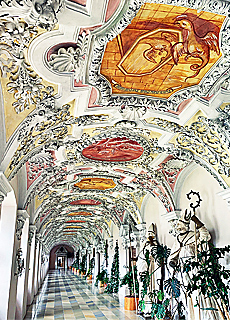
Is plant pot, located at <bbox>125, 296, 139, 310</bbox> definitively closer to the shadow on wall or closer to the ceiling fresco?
the ceiling fresco

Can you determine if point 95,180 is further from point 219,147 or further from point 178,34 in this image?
point 178,34

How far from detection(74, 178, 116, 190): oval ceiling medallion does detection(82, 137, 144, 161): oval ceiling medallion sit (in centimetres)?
271

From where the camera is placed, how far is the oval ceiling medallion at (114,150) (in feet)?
25.0

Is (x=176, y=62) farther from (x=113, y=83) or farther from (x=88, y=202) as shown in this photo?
(x=88, y=202)

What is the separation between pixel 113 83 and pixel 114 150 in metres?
3.43

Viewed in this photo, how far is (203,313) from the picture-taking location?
635 cm

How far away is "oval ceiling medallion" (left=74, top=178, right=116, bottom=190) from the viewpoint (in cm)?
1170

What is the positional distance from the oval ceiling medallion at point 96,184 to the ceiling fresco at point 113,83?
320 cm

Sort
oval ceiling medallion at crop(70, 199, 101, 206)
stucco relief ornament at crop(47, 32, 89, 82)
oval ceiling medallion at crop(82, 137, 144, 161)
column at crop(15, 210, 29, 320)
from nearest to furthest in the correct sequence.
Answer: stucco relief ornament at crop(47, 32, 89, 82), oval ceiling medallion at crop(82, 137, 144, 161), column at crop(15, 210, 29, 320), oval ceiling medallion at crop(70, 199, 101, 206)

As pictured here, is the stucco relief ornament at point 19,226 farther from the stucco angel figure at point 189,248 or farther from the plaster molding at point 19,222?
the stucco angel figure at point 189,248

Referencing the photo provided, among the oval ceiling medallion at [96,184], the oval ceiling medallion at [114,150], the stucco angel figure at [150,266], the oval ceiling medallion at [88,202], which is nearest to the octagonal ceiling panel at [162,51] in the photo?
the oval ceiling medallion at [114,150]

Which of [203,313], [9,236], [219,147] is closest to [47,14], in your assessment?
[219,147]

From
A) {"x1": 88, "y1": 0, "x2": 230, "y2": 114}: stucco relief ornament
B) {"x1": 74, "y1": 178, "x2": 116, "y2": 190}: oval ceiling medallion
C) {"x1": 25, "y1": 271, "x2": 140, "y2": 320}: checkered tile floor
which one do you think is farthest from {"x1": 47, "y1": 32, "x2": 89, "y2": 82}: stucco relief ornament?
{"x1": 25, "y1": 271, "x2": 140, "y2": 320}: checkered tile floor

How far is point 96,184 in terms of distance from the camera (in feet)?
40.6
